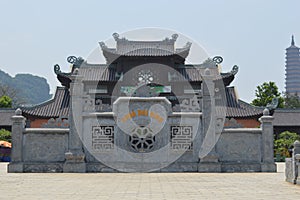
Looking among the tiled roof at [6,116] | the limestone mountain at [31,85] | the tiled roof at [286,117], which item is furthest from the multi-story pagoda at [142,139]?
the limestone mountain at [31,85]

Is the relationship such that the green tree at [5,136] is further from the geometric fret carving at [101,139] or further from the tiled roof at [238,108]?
the geometric fret carving at [101,139]

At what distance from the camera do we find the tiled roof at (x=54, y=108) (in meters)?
30.7

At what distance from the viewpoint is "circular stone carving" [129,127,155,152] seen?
682 inches

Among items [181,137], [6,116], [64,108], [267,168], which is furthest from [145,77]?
[267,168]

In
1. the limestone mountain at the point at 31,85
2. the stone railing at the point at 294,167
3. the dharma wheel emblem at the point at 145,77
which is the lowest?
the stone railing at the point at 294,167

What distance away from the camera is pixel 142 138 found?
683 inches

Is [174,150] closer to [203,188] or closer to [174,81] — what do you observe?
[203,188]

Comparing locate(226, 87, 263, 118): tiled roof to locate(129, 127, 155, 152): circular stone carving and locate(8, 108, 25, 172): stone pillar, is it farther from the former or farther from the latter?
locate(8, 108, 25, 172): stone pillar

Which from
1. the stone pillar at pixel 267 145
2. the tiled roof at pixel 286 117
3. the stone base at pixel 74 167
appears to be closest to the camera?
the stone base at pixel 74 167

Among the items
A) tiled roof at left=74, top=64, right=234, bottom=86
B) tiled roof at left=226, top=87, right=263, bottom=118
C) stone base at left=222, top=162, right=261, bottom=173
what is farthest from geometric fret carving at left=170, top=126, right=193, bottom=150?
tiled roof at left=226, top=87, right=263, bottom=118

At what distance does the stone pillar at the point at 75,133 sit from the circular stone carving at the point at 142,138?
183 cm

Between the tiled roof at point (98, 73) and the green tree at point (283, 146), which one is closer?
the green tree at point (283, 146)

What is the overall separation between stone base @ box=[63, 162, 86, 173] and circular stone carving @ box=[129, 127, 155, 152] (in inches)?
74.6

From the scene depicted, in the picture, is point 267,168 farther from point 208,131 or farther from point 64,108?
point 64,108
